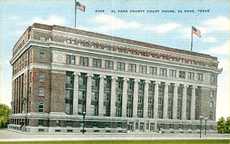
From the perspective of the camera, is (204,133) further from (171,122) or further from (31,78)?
(31,78)

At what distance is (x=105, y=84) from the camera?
1022 centimetres

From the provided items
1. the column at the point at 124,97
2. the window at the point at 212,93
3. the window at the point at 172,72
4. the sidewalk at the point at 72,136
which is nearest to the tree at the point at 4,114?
the sidewalk at the point at 72,136

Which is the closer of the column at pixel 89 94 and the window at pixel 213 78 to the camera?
the column at pixel 89 94

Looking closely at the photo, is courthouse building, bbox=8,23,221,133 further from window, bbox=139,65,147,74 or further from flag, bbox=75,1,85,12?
flag, bbox=75,1,85,12

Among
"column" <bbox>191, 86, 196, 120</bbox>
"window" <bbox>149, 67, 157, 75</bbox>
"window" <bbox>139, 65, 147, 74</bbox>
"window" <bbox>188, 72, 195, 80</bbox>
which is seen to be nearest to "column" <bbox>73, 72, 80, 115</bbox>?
"window" <bbox>139, 65, 147, 74</bbox>

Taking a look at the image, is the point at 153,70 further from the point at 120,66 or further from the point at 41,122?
the point at 41,122

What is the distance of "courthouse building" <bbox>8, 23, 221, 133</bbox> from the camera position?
9844 mm

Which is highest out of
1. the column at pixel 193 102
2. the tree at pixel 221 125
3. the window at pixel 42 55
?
the window at pixel 42 55

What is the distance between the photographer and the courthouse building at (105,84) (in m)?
9.84

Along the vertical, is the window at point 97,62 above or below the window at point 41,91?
above

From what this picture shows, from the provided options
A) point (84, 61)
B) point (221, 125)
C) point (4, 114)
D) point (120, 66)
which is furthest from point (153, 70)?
point (4, 114)

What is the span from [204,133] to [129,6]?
10.7 feet

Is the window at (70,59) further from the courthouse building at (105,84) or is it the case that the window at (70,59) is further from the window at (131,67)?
the window at (131,67)

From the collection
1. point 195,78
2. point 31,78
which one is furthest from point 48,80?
point 195,78
